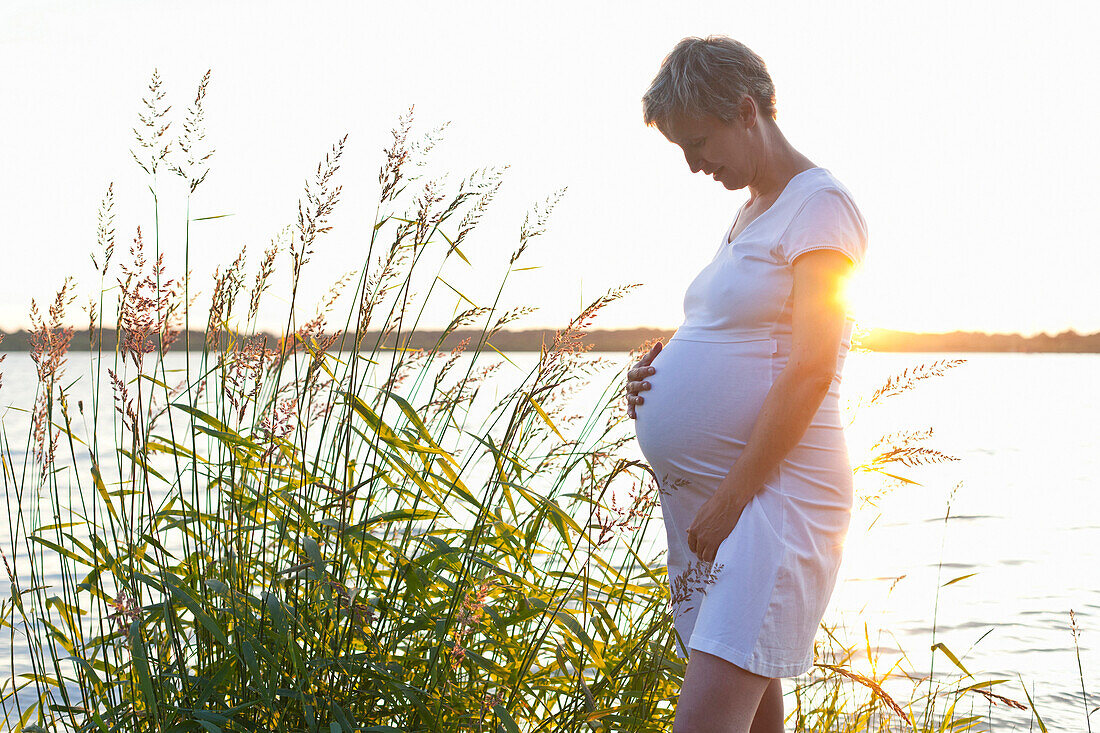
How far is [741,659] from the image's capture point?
1.49 meters

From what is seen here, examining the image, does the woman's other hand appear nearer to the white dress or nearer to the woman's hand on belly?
the white dress

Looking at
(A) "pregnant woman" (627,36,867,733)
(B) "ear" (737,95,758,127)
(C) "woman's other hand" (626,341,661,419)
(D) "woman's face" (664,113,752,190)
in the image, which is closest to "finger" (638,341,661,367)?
(C) "woman's other hand" (626,341,661,419)

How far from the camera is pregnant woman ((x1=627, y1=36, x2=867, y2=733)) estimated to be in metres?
1.52

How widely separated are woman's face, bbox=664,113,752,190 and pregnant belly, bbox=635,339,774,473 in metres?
0.36

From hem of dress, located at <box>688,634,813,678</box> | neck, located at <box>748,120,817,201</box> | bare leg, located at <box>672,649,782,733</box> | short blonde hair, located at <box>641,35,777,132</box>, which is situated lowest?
bare leg, located at <box>672,649,782,733</box>

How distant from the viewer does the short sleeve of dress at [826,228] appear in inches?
60.3

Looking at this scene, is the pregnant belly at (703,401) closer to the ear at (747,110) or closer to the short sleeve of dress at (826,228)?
the short sleeve of dress at (826,228)

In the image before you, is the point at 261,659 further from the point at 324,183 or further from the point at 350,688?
the point at 324,183

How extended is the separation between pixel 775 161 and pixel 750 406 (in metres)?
0.52

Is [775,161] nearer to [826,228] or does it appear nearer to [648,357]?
[826,228]

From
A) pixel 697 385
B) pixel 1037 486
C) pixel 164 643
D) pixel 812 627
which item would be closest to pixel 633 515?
pixel 697 385

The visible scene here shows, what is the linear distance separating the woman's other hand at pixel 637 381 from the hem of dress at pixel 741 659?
23.4 inches

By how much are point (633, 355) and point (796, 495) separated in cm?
85

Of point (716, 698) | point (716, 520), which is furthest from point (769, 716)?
point (716, 520)
